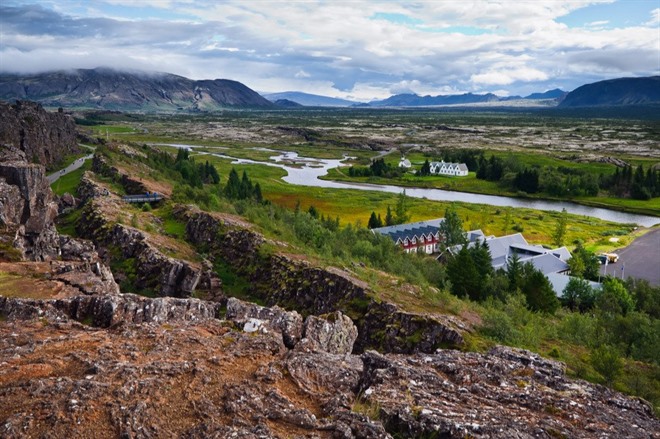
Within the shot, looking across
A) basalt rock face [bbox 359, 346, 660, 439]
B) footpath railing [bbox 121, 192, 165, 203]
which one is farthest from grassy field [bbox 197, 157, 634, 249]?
basalt rock face [bbox 359, 346, 660, 439]

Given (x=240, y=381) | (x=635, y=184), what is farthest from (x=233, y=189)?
(x=635, y=184)

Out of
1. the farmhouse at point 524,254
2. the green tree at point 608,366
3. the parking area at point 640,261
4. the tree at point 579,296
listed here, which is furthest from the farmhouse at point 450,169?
the green tree at point 608,366

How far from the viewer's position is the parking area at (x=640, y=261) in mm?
74875

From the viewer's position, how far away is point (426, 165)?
172 m

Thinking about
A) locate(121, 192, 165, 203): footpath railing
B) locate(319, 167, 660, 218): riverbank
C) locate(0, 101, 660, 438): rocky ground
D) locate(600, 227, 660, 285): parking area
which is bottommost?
locate(600, 227, 660, 285): parking area

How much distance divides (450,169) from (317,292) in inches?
5602

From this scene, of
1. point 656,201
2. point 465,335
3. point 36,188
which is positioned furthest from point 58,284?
point 656,201

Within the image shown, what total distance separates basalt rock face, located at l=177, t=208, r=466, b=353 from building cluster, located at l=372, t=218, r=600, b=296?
104ft

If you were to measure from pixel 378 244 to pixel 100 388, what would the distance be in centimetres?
5080

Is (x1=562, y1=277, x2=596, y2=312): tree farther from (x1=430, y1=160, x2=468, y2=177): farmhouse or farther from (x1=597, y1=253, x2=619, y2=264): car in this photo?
(x1=430, y1=160, x2=468, y2=177): farmhouse

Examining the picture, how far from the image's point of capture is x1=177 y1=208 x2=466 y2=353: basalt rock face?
2930 centimetres

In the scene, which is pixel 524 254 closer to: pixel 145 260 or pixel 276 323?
pixel 145 260

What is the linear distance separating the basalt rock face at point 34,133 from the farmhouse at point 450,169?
359ft

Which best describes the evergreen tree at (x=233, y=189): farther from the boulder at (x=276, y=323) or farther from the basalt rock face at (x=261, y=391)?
the basalt rock face at (x=261, y=391)
